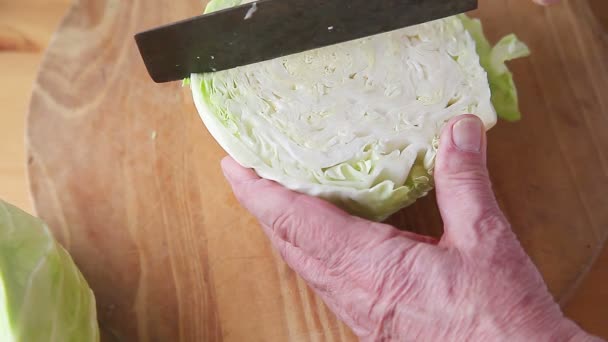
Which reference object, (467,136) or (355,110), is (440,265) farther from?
(355,110)

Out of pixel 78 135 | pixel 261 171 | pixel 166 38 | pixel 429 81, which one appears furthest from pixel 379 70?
pixel 78 135

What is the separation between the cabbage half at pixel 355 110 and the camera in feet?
3.82

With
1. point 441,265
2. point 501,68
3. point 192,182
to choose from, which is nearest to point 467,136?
point 441,265

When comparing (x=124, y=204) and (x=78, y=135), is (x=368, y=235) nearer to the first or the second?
(x=124, y=204)

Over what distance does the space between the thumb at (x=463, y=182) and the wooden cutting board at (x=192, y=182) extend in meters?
0.30

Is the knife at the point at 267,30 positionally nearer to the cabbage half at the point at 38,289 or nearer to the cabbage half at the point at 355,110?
the cabbage half at the point at 355,110

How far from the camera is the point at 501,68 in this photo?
1.34 m

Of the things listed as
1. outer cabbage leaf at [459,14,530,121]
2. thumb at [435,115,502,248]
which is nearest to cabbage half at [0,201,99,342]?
thumb at [435,115,502,248]

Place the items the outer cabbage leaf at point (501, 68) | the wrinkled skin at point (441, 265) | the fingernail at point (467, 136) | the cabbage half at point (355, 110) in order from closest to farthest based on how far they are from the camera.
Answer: the wrinkled skin at point (441, 265) < the fingernail at point (467, 136) < the cabbage half at point (355, 110) < the outer cabbage leaf at point (501, 68)

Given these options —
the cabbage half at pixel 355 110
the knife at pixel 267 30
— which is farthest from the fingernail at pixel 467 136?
the knife at pixel 267 30

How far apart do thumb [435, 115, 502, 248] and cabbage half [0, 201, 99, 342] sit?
73 centimetres

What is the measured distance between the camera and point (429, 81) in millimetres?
1251

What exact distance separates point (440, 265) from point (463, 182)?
15 centimetres

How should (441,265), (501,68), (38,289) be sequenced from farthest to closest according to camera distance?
(501,68), (38,289), (441,265)
